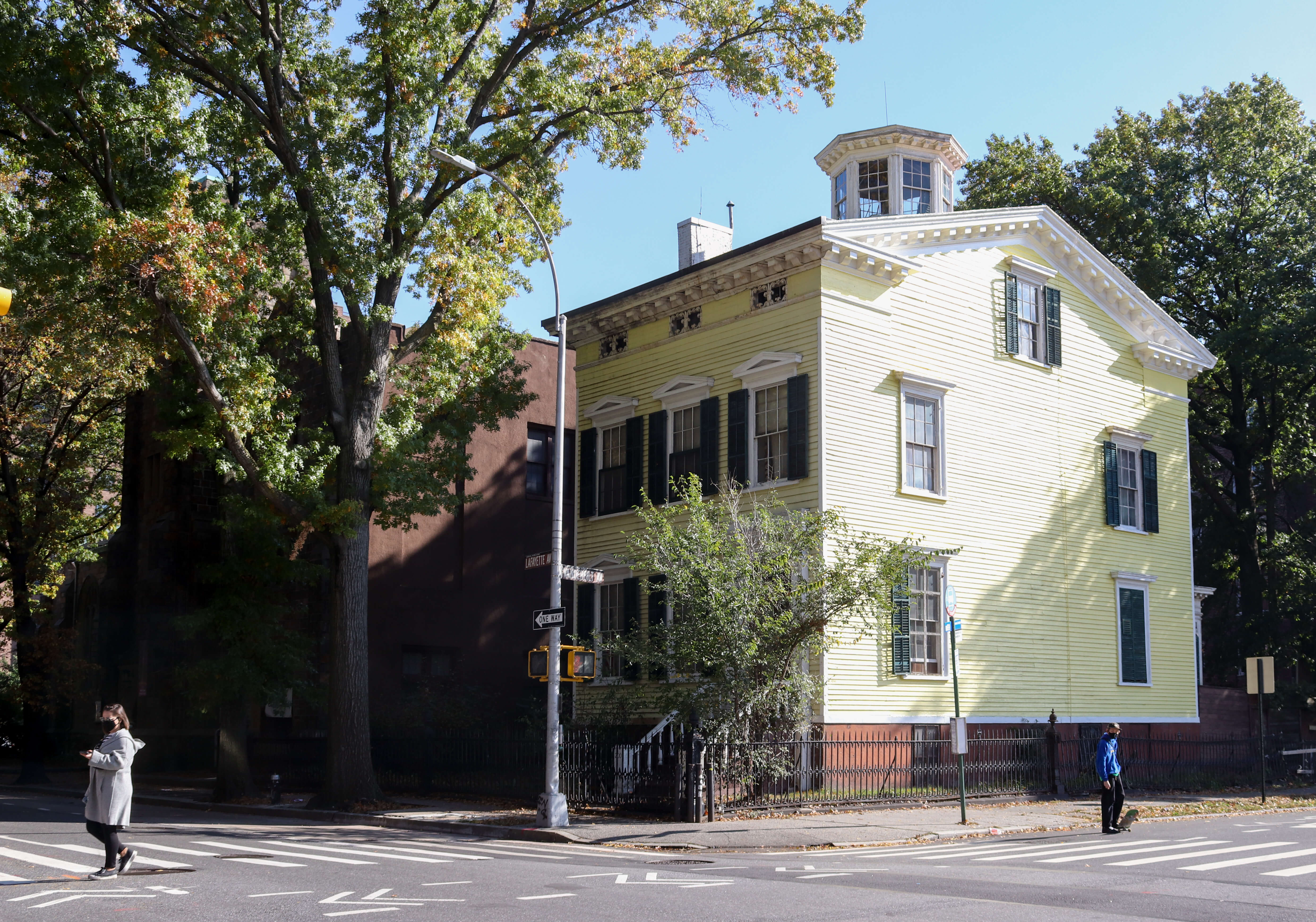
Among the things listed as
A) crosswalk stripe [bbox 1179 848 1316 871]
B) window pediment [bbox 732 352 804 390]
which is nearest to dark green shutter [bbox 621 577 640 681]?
window pediment [bbox 732 352 804 390]

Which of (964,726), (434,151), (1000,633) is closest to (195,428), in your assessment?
(434,151)

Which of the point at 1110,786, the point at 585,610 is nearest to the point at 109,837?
the point at 1110,786

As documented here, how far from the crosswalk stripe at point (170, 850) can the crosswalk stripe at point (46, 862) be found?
2.85ft

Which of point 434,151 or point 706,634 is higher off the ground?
point 434,151

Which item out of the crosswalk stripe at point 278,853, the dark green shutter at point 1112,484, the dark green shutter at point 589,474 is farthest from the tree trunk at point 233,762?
the dark green shutter at point 1112,484

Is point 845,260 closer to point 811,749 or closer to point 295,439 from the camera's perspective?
point 811,749

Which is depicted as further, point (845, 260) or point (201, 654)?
point (201, 654)

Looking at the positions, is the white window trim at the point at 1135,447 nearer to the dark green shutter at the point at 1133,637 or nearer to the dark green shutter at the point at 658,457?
the dark green shutter at the point at 1133,637

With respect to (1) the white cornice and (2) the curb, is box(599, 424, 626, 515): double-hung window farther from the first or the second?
(2) the curb

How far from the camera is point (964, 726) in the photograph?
17.8m

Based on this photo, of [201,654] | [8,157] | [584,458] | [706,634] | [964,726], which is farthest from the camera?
[201,654]

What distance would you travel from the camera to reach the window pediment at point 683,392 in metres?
25.5

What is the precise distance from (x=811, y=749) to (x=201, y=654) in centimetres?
1953

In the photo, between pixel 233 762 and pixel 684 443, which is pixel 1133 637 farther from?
pixel 233 762
